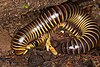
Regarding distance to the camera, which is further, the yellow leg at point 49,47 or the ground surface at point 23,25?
the yellow leg at point 49,47

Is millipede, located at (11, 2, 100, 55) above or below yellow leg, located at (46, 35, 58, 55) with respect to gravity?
above

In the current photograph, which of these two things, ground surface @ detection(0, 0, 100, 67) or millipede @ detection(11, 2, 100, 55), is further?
millipede @ detection(11, 2, 100, 55)

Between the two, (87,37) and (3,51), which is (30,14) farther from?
(87,37)

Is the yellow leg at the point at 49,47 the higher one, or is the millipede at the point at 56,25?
the millipede at the point at 56,25

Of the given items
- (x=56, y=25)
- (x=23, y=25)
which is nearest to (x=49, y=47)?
(x=56, y=25)

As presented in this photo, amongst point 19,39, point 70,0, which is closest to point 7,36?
point 19,39
